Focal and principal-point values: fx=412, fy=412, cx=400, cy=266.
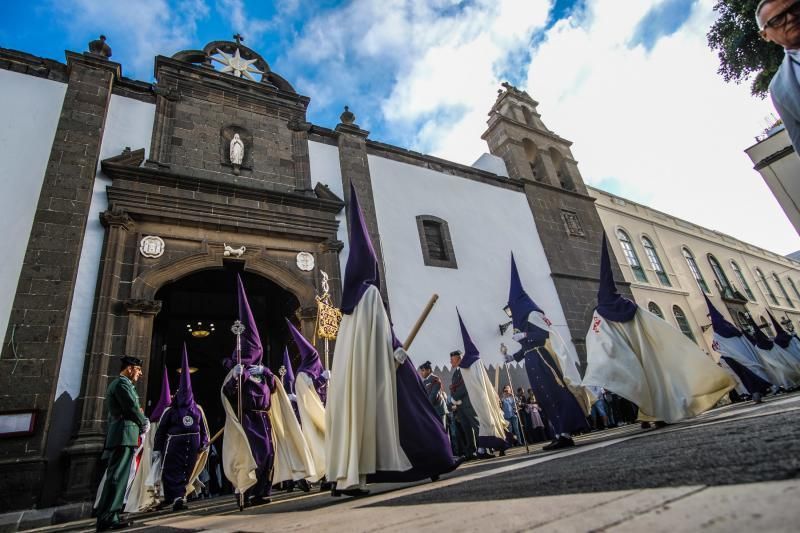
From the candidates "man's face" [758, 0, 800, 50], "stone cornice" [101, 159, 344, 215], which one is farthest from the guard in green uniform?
"man's face" [758, 0, 800, 50]

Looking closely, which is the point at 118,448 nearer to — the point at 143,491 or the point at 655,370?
the point at 143,491

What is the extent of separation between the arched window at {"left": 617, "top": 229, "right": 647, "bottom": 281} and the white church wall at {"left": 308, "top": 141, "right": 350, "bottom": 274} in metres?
13.4

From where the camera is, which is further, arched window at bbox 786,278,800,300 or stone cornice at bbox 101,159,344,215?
arched window at bbox 786,278,800,300

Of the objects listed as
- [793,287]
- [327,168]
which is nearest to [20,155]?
[327,168]

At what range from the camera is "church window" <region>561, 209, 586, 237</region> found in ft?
48.6

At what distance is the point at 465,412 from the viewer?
309 inches

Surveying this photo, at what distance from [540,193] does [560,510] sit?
594 inches

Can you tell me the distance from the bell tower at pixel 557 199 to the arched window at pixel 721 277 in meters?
10.1

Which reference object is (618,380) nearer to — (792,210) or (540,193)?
(540,193)

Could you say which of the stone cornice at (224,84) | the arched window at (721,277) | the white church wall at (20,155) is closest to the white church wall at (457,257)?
the stone cornice at (224,84)

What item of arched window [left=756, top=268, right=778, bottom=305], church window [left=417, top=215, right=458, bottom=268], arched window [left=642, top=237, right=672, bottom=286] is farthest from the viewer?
arched window [left=756, top=268, right=778, bottom=305]

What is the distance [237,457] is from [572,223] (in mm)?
13742

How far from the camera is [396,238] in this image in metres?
10.8

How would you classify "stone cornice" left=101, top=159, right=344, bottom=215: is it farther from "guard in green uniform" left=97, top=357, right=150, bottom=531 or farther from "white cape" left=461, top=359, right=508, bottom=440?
"guard in green uniform" left=97, top=357, right=150, bottom=531
